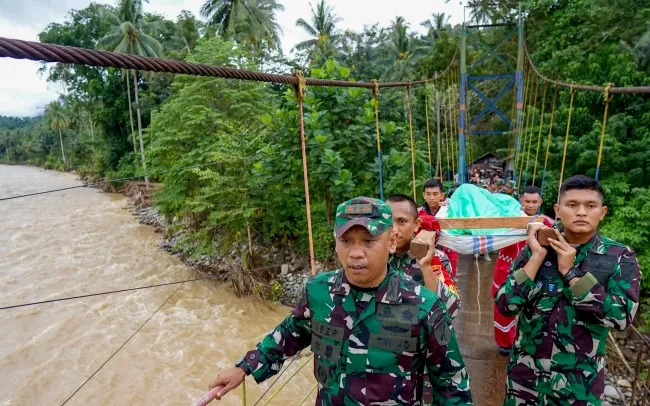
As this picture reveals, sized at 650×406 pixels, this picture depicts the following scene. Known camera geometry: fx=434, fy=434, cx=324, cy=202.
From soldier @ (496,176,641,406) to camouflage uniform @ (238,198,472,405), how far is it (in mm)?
563

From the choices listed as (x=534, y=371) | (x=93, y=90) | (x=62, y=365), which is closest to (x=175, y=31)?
(x=93, y=90)

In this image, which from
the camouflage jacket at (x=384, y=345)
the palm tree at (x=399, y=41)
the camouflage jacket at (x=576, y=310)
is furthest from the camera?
the palm tree at (x=399, y=41)

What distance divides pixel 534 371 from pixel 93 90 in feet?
70.4

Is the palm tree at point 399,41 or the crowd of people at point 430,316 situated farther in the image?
the palm tree at point 399,41

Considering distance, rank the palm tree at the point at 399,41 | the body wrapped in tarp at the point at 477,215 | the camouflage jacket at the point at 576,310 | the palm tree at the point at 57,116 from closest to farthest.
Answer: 1. the camouflage jacket at the point at 576,310
2. the body wrapped in tarp at the point at 477,215
3. the palm tree at the point at 399,41
4. the palm tree at the point at 57,116

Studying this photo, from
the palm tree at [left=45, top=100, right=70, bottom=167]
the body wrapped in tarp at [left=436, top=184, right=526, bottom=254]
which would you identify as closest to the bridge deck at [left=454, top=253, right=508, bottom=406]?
the body wrapped in tarp at [left=436, top=184, right=526, bottom=254]

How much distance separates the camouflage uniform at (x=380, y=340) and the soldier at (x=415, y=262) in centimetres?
40

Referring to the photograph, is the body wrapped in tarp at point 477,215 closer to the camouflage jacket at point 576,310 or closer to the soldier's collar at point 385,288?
the camouflage jacket at point 576,310

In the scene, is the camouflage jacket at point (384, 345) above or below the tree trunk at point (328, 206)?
above

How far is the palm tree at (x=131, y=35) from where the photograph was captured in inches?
652

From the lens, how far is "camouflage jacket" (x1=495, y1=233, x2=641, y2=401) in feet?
4.43

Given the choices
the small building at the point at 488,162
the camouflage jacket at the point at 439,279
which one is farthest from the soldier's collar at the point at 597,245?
the small building at the point at 488,162

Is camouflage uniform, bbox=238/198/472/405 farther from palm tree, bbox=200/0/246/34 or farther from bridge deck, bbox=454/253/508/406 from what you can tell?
palm tree, bbox=200/0/246/34

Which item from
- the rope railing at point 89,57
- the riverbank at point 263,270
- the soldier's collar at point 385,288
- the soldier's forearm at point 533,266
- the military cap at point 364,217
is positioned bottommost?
the riverbank at point 263,270
